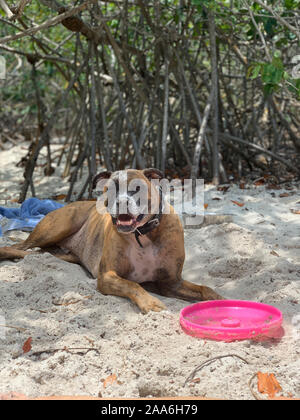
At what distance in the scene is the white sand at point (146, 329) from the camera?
224cm

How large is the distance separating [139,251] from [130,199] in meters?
0.51

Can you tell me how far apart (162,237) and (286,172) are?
4.22 m

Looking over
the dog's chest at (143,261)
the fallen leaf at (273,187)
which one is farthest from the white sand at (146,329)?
the fallen leaf at (273,187)

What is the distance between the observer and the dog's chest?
3.51 meters

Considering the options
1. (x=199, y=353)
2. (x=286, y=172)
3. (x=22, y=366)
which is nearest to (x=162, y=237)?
(x=199, y=353)

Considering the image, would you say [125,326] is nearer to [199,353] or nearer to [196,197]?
[199,353]

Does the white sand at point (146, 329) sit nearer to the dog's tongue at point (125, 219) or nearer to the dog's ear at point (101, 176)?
the dog's tongue at point (125, 219)

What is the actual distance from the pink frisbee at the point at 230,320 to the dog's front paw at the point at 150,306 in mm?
168

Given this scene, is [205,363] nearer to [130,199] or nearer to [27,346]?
[27,346]

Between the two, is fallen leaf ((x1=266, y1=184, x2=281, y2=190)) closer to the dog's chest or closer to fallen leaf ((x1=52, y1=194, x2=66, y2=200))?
fallen leaf ((x1=52, y1=194, x2=66, y2=200))

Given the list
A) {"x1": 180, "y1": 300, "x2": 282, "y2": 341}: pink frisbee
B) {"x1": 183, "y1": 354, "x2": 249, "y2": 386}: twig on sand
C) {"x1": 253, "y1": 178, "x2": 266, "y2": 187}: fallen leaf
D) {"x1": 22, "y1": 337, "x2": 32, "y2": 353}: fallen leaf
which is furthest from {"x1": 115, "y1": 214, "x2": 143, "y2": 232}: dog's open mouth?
{"x1": 253, "y1": 178, "x2": 266, "y2": 187}: fallen leaf

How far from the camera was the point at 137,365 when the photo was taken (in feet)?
7.89

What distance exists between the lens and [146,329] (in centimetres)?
282

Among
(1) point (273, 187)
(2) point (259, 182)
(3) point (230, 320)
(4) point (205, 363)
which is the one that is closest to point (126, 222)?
(3) point (230, 320)
